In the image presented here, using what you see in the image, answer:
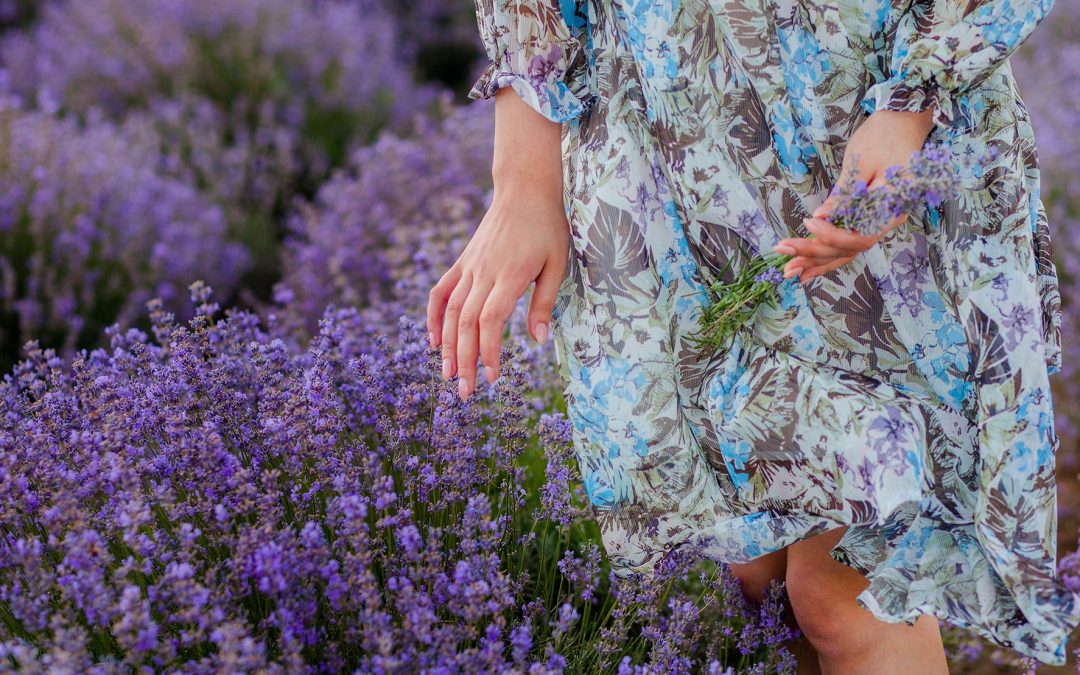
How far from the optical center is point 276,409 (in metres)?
1.58

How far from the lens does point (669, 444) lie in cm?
142

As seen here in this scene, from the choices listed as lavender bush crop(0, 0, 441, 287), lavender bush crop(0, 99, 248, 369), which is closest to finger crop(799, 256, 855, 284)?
lavender bush crop(0, 99, 248, 369)

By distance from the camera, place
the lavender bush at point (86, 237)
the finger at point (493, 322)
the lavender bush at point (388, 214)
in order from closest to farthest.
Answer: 1. the finger at point (493, 322)
2. the lavender bush at point (86, 237)
3. the lavender bush at point (388, 214)

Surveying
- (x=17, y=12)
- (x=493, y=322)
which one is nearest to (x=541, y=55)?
(x=493, y=322)

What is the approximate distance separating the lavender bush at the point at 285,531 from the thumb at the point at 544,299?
0.22m

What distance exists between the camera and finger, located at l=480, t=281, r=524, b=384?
1.41m

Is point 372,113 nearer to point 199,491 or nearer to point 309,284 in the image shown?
point 309,284

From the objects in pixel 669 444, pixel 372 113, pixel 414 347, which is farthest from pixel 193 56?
pixel 669 444

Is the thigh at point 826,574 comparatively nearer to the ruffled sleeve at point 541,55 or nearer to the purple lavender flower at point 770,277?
the purple lavender flower at point 770,277

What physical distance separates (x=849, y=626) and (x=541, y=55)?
946mm

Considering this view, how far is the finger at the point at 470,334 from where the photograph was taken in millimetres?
1428

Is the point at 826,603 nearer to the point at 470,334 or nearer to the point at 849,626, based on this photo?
the point at 849,626

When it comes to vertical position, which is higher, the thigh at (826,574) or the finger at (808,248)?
the finger at (808,248)

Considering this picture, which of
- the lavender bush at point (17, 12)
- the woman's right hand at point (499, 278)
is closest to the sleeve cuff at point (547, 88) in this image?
the woman's right hand at point (499, 278)
